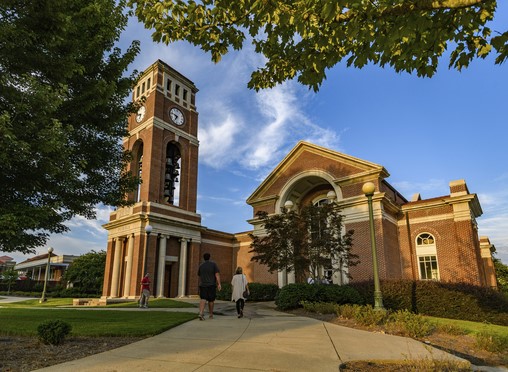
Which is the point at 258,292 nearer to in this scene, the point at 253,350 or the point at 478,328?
the point at 478,328

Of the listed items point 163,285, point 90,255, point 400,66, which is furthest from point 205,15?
point 90,255

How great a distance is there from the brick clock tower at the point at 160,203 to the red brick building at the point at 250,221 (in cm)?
8

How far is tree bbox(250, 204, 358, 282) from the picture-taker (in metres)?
14.9

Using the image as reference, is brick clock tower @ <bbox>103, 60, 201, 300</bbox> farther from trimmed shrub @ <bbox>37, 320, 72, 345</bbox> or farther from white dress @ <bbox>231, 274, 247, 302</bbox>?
trimmed shrub @ <bbox>37, 320, 72, 345</bbox>

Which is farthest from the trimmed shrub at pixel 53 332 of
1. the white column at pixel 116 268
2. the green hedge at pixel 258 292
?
the white column at pixel 116 268

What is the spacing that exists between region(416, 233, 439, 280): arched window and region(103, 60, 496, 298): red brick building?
6 centimetres

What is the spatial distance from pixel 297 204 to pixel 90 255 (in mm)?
26691

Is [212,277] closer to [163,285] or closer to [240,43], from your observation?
[240,43]

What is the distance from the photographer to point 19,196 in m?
7.57

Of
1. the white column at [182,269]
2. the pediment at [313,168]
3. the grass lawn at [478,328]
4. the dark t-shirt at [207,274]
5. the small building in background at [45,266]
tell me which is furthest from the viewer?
the small building in background at [45,266]

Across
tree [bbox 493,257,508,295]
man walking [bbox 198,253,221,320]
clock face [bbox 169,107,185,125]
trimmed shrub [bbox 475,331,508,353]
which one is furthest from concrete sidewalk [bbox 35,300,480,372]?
tree [bbox 493,257,508,295]

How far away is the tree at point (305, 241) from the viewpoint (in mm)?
14883

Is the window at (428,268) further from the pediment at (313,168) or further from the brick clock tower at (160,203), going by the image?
the brick clock tower at (160,203)

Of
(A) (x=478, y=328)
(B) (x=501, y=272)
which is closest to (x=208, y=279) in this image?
(A) (x=478, y=328)
